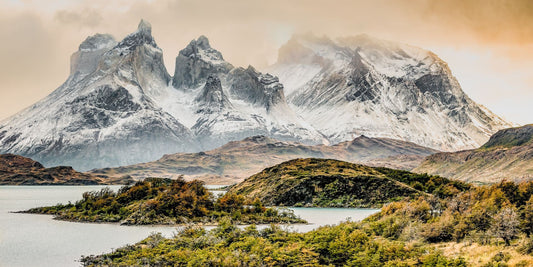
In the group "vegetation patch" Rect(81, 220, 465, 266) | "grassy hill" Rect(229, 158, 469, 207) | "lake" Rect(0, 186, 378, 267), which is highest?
"grassy hill" Rect(229, 158, 469, 207)

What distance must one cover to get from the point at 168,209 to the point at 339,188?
185 feet

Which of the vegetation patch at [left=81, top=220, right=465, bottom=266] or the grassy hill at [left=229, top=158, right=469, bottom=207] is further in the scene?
the grassy hill at [left=229, top=158, right=469, bottom=207]

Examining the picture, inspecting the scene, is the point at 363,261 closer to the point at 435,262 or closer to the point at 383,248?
the point at 383,248

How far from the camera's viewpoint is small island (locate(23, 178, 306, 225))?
291 ft

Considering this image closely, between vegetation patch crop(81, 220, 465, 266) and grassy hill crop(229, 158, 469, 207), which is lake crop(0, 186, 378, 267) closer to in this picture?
vegetation patch crop(81, 220, 465, 266)

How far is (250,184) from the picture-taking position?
156m

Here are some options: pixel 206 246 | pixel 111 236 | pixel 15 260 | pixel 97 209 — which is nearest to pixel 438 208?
pixel 206 246

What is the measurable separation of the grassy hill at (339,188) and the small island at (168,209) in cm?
2703

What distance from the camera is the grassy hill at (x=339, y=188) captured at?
12941 cm

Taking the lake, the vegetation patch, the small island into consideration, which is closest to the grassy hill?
the small island

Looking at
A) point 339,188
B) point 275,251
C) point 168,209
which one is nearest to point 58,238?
point 168,209

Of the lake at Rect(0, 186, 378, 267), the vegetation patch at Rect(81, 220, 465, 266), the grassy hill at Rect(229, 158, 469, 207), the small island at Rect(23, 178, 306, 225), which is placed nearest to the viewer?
the vegetation patch at Rect(81, 220, 465, 266)

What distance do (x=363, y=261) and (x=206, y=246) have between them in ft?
56.8

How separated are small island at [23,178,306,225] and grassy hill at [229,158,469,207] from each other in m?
27.0
